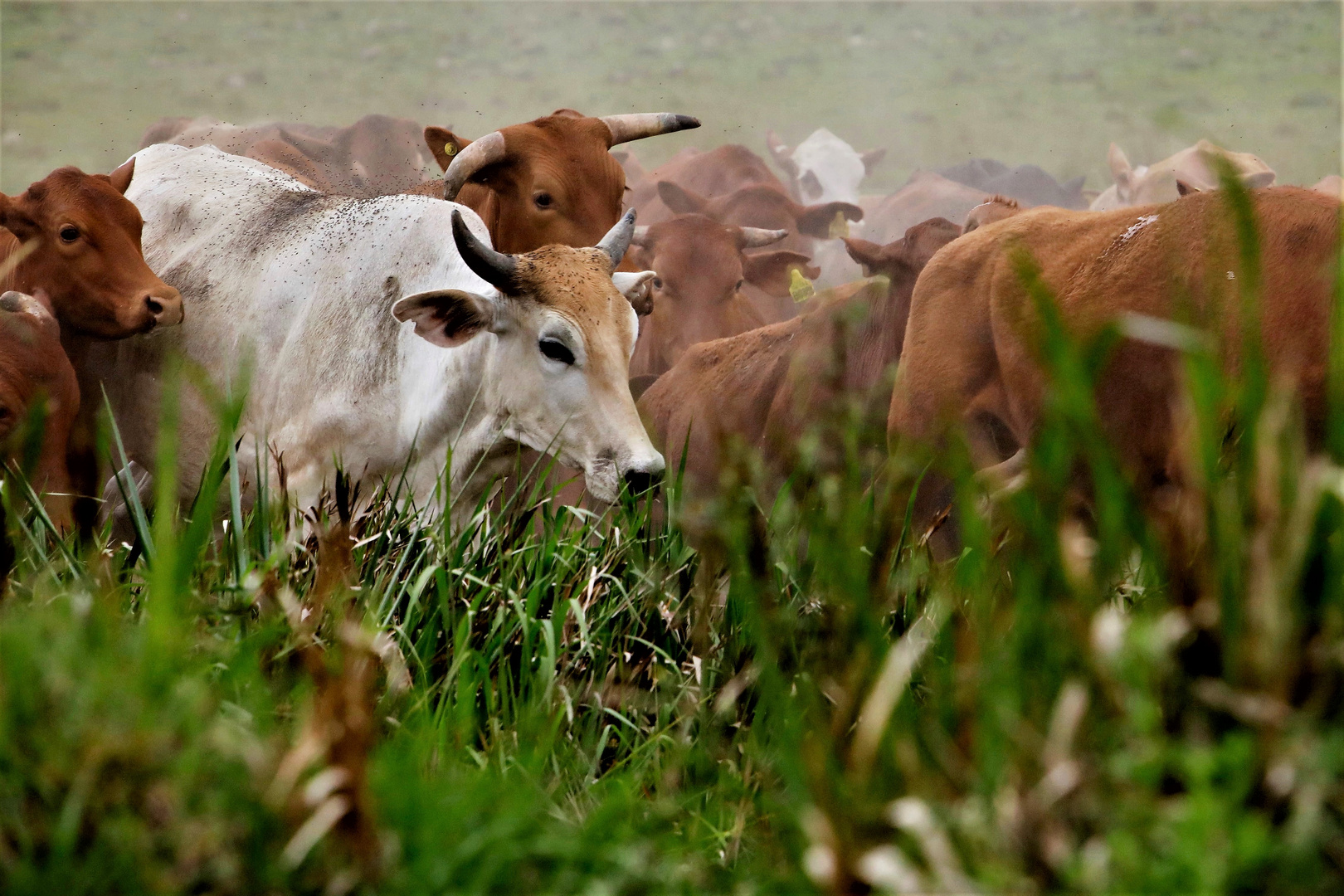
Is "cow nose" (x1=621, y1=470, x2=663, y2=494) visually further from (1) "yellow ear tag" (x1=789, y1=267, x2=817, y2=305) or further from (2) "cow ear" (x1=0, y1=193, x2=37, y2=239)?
(1) "yellow ear tag" (x1=789, y1=267, x2=817, y2=305)

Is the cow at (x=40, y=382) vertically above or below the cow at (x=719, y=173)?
above

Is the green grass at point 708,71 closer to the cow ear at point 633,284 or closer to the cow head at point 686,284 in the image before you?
the cow head at point 686,284

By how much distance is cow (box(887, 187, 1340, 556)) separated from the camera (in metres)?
3.43

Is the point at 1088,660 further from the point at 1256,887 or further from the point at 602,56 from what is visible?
the point at 602,56

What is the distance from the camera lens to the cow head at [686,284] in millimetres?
6465

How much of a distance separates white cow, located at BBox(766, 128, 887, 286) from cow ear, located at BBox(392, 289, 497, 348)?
8427 millimetres

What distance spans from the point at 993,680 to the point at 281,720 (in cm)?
109

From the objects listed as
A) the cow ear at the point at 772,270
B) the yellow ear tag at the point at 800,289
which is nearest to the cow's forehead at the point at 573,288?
the yellow ear tag at the point at 800,289

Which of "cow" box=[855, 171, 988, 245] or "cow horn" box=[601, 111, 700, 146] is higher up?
"cow horn" box=[601, 111, 700, 146]

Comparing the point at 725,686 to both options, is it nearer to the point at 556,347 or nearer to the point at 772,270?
the point at 556,347

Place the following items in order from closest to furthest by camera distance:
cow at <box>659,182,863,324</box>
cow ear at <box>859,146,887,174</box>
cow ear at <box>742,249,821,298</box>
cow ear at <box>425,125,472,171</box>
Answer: cow ear at <box>425,125,472,171</box>, cow ear at <box>742,249,821,298</box>, cow at <box>659,182,863,324</box>, cow ear at <box>859,146,887,174</box>

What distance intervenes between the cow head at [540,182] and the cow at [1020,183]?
5717 mm

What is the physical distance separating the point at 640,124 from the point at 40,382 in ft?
7.71

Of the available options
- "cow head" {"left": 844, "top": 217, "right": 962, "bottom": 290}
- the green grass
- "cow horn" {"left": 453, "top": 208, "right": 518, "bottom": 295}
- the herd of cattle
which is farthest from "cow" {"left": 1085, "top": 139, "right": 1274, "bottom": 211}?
"cow horn" {"left": 453, "top": 208, "right": 518, "bottom": 295}
